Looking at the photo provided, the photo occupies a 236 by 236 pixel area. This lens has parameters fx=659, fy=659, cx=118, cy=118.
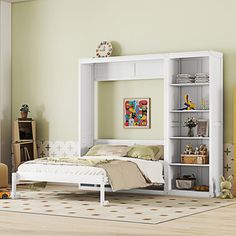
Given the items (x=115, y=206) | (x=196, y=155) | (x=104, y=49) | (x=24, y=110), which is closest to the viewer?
(x=115, y=206)

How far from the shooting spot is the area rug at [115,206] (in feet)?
23.4

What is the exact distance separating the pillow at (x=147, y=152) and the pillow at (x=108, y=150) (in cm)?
10

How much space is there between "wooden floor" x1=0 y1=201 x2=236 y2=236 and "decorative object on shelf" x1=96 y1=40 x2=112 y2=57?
353cm

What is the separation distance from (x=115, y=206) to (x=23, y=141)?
3.21 m

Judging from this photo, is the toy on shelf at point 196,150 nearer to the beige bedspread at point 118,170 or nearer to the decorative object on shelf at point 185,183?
the decorative object on shelf at point 185,183

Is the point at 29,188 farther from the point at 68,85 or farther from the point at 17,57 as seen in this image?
the point at 17,57

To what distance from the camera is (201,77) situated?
8.96m

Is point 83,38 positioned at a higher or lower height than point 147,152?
higher

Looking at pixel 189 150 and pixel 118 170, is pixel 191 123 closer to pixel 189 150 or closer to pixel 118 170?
pixel 189 150

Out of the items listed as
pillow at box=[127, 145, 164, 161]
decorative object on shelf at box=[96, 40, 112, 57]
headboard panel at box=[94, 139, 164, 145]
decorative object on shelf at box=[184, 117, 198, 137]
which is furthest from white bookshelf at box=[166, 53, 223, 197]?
decorative object on shelf at box=[96, 40, 112, 57]

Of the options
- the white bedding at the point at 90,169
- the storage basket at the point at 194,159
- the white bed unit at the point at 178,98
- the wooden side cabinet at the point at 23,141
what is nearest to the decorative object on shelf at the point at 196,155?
the storage basket at the point at 194,159

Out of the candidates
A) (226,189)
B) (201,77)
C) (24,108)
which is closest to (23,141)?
(24,108)

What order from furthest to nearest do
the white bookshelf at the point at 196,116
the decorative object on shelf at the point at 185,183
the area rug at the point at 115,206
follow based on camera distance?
1. the decorative object on shelf at the point at 185,183
2. the white bookshelf at the point at 196,116
3. the area rug at the point at 115,206

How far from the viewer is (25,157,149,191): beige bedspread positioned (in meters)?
8.20
